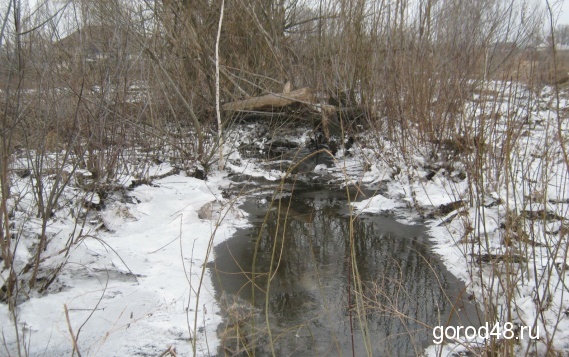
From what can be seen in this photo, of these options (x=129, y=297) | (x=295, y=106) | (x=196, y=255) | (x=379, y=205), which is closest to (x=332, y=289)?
(x=196, y=255)

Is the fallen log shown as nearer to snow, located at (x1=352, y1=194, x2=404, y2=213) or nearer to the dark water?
snow, located at (x1=352, y1=194, x2=404, y2=213)

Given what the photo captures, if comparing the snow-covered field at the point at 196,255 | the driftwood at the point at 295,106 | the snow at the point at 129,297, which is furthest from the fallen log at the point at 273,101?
the snow at the point at 129,297

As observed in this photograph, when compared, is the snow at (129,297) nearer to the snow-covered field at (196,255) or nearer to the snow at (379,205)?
the snow-covered field at (196,255)

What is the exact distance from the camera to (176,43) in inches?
A: 289

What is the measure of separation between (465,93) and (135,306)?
413cm

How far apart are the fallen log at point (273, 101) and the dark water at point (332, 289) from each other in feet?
10.4

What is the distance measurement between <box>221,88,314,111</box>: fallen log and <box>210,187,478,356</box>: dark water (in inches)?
125

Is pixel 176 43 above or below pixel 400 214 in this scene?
above

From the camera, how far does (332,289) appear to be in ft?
10.9

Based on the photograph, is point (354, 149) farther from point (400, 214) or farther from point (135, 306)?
point (135, 306)

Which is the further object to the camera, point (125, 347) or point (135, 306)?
point (135, 306)

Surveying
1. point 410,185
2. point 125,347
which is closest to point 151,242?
point 125,347

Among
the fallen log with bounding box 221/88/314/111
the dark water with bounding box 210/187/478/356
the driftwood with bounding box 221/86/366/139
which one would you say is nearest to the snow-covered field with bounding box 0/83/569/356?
the dark water with bounding box 210/187/478/356

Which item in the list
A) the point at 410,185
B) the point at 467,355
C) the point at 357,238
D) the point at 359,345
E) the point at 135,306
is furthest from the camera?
the point at 410,185
